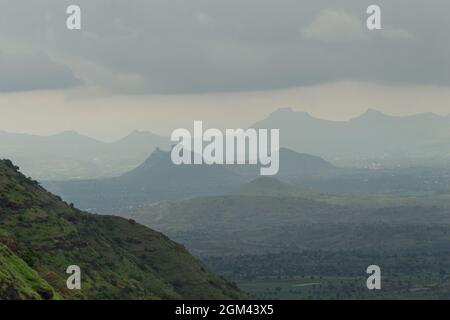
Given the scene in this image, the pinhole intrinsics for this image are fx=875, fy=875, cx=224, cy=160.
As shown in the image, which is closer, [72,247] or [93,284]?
[93,284]

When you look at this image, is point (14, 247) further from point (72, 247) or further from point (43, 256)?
point (72, 247)

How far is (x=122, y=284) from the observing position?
632ft
